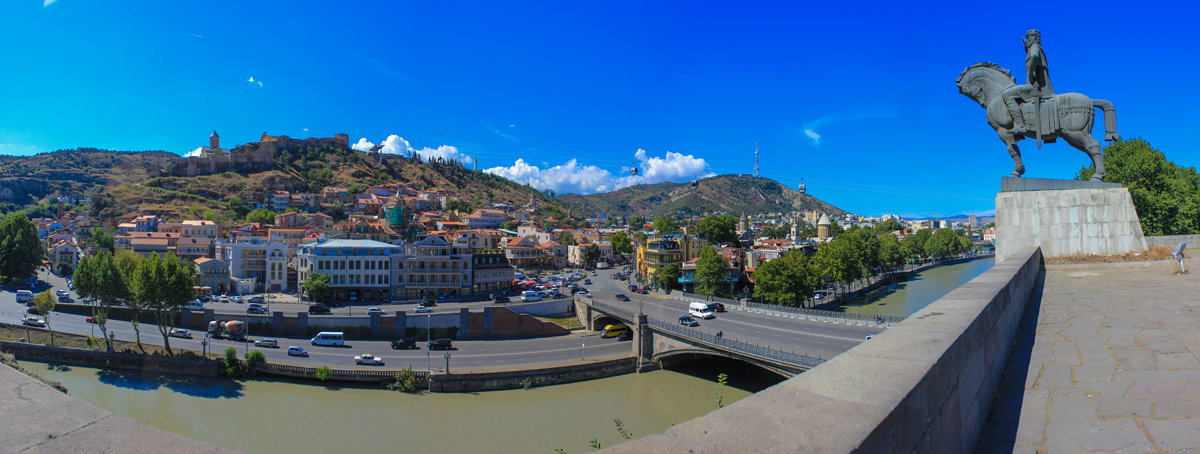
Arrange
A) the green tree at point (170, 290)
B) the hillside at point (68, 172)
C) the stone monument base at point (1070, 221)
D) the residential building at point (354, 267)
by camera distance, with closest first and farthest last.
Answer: the stone monument base at point (1070, 221)
the green tree at point (170, 290)
the residential building at point (354, 267)
the hillside at point (68, 172)

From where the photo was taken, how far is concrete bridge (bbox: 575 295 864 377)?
15.9m

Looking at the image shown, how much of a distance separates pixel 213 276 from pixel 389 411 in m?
25.1

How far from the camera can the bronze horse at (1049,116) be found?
8.58 metres

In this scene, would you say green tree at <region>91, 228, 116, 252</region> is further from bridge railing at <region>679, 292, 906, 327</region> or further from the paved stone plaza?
the paved stone plaza

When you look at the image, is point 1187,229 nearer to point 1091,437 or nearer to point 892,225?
point 1091,437

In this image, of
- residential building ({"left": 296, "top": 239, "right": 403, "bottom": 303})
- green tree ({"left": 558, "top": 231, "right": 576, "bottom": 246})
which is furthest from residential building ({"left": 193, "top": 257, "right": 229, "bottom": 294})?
green tree ({"left": 558, "top": 231, "right": 576, "bottom": 246})

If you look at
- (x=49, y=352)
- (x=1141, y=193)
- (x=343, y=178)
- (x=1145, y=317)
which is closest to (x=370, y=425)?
(x=49, y=352)

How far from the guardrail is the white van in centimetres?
369

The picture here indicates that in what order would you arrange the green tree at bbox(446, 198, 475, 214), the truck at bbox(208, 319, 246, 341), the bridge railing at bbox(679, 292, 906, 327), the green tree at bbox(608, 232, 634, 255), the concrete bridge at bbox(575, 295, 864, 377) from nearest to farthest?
1. the concrete bridge at bbox(575, 295, 864, 377)
2. the bridge railing at bbox(679, 292, 906, 327)
3. the truck at bbox(208, 319, 246, 341)
4. the green tree at bbox(608, 232, 634, 255)
5. the green tree at bbox(446, 198, 475, 214)

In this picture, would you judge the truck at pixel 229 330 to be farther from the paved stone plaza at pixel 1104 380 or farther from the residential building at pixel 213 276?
the paved stone plaza at pixel 1104 380

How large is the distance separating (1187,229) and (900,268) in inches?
1569

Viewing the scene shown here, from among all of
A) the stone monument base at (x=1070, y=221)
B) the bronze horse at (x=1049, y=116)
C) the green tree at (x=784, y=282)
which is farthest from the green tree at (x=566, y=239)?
the stone monument base at (x=1070, y=221)

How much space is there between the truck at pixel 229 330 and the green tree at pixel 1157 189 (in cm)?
3224

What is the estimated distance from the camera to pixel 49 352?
69.8 ft
